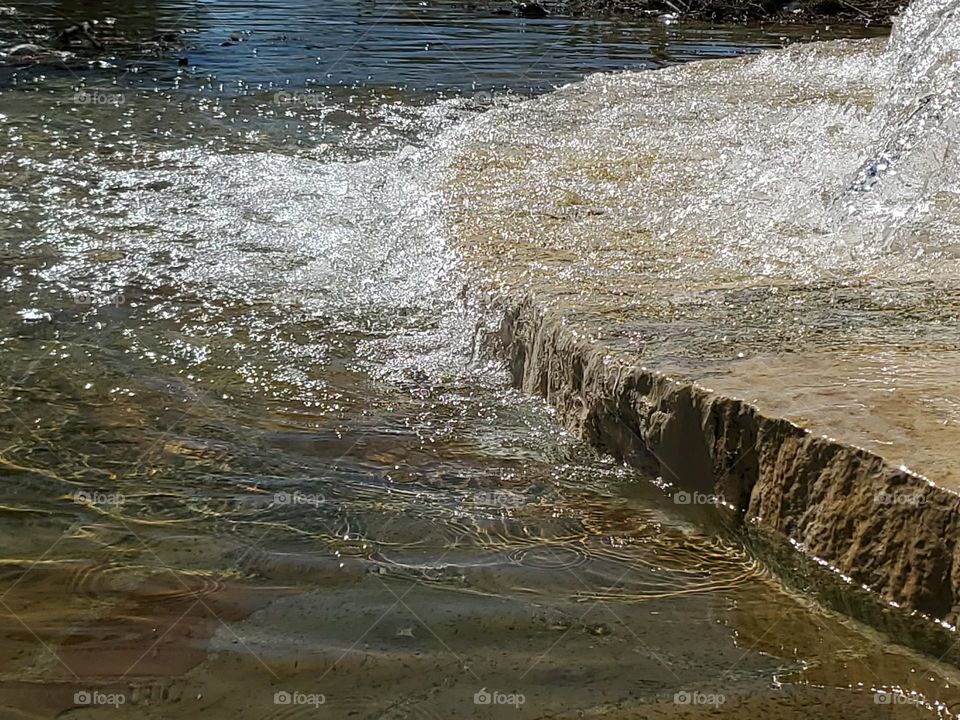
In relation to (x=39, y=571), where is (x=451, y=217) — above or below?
above

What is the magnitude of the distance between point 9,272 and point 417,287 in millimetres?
1916

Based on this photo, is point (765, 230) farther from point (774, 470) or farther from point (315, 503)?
point (315, 503)

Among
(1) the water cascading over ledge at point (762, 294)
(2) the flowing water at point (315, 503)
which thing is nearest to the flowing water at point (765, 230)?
(1) the water cascading over ledge at point (762, 294)

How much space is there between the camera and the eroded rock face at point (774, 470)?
2627 mm

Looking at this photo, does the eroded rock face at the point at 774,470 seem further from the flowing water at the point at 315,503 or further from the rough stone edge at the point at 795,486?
the flowing water at the point at 315,503

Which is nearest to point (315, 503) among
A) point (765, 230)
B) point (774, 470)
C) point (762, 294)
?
point (774, 470)

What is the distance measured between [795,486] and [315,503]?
51.6 inches

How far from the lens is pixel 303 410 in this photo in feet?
13.2

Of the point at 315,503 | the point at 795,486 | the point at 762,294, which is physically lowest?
the point at 315,503

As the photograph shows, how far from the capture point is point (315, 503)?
3.27 m

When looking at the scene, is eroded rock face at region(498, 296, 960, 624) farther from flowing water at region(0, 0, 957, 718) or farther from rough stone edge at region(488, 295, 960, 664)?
flowing water at region(0, 0, 957, 718)

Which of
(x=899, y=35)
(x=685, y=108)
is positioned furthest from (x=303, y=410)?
(x=899, y=35)

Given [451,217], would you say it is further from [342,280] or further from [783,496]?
[783,496]

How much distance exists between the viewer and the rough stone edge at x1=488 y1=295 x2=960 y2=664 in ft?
8.57
